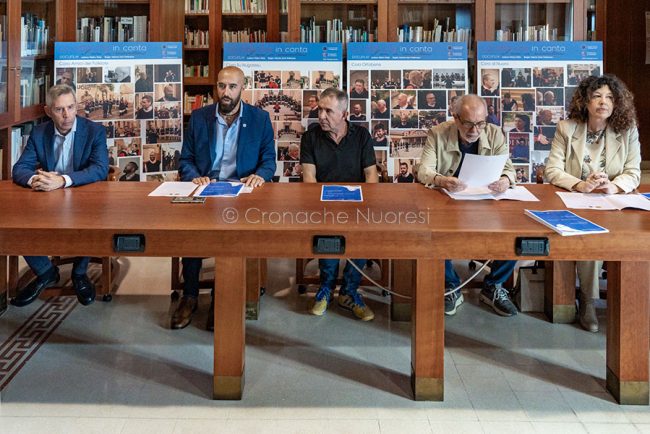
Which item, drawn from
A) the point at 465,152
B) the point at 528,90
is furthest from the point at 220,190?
the point at 528,90

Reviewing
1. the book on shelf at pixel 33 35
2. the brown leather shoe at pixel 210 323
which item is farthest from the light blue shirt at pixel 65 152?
the book on shelf at pixel 33 35

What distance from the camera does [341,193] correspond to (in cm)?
312

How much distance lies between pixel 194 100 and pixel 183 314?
3.13 metres

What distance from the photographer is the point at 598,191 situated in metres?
3.15

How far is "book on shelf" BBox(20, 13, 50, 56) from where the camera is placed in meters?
4.66

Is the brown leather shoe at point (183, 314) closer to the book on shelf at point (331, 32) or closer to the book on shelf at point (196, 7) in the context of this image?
the book on shelf at point (331, 32)

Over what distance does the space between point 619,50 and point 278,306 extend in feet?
19.7

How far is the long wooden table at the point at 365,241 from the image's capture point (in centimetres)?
Result: 237

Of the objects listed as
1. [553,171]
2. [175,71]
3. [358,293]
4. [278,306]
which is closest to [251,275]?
[278,306]

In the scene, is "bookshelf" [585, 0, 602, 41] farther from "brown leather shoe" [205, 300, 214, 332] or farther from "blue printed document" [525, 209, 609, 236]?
"brown leather shoe" [205, 300, 214, 332]

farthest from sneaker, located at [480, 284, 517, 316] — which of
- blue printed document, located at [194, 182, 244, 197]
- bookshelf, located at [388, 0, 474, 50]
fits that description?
bookshelf, located at [388, 0, 474, 50]

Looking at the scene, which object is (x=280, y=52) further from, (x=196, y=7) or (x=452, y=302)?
(x=452, y=302)

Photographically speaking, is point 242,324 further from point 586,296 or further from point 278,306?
point 586,296

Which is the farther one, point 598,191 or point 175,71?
point 175,71
